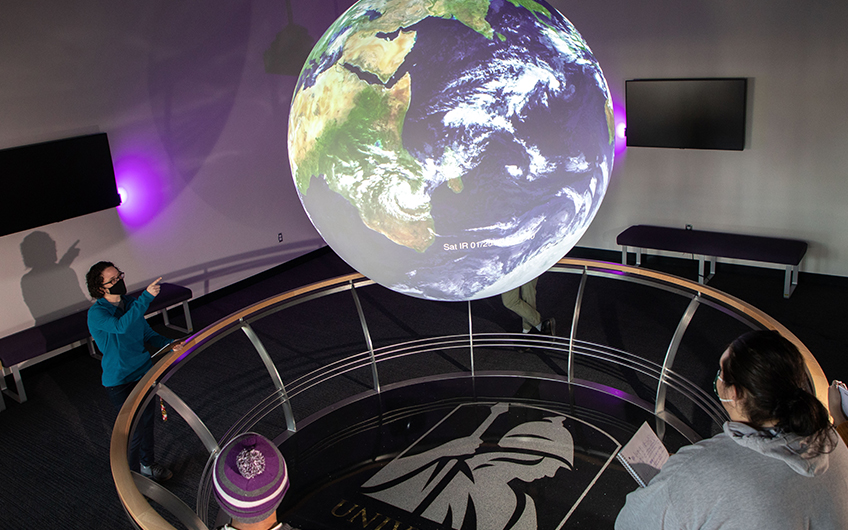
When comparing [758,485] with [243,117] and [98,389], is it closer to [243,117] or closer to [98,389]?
[98,389]

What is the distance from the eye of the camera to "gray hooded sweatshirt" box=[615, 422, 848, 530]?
6.63ft

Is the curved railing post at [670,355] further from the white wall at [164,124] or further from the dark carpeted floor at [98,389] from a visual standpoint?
the white wall at [164,124]

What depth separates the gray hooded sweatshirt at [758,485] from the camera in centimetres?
202

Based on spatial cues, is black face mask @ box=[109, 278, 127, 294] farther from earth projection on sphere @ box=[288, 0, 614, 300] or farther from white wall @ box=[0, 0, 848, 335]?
earth projection on sphere @ box=[288, 0, 614, 300]

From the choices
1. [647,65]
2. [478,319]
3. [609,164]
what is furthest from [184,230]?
[609,164]

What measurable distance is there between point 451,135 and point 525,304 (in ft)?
15.1

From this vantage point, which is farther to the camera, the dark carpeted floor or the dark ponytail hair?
the dark carpeted floor

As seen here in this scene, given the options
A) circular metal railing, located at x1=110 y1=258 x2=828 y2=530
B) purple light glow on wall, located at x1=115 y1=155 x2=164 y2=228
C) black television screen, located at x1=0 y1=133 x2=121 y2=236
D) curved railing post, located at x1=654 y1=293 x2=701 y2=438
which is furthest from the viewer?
purple light glow on wall, located at x1=115 y1=155 x2=164 y2=228

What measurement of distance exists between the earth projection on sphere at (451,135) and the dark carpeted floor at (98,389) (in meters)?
3.72

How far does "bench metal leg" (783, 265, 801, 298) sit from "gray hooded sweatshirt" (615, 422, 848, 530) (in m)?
5.97

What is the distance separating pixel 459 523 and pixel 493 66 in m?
2.95

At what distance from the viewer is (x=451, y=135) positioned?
2.26m

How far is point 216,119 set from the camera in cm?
859

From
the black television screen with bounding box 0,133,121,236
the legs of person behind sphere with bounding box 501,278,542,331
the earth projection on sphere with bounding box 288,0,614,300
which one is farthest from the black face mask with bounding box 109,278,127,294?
the legs of person behind sphere with bounding box 501,278,542,331
